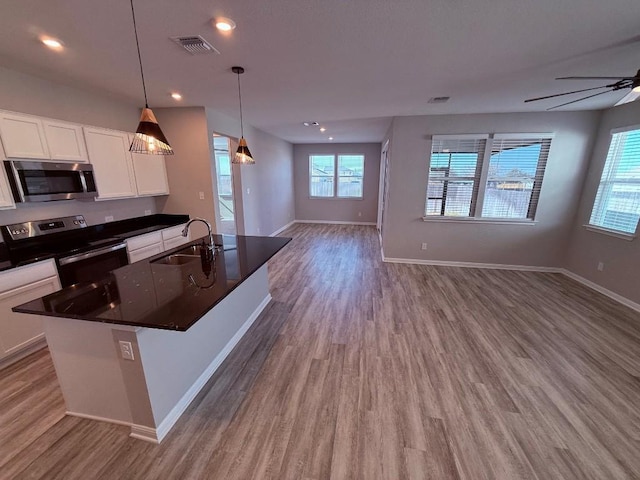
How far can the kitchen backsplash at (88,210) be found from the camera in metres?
2.58

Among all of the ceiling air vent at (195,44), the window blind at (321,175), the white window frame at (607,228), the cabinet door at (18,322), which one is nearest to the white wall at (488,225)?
the white window frame at (607,228)

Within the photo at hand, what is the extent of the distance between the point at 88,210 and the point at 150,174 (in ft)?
3.05

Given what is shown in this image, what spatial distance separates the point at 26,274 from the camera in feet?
7.35

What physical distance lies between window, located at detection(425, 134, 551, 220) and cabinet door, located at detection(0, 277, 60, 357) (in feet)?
16.9

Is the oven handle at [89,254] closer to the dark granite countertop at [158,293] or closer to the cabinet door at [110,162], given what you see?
the cabinet door at [110,162]

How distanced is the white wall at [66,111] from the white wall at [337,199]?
5.13 m

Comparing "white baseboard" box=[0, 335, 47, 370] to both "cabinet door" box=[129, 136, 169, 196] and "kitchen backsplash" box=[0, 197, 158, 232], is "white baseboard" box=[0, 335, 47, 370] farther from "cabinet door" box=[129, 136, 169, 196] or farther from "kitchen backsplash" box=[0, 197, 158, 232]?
"cabinet door" box=[129, 136, 169, 196]

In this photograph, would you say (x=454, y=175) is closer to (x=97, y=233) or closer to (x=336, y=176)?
(x=336, y=176)

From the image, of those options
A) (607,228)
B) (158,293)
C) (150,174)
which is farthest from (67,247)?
(607,228)

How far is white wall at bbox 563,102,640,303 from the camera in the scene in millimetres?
3320

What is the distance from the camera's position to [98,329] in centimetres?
153

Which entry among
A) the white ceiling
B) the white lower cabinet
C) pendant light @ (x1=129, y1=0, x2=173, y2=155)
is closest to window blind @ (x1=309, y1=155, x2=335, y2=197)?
the white ceiling

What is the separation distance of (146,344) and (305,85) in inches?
111

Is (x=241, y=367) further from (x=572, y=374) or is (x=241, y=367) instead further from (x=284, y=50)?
(x=572, y=374)
